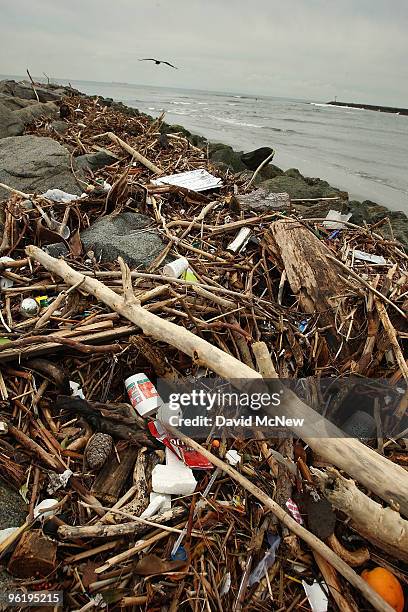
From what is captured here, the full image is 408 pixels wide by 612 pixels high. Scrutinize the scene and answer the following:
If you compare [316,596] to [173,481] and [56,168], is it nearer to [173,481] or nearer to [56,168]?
[173,481]

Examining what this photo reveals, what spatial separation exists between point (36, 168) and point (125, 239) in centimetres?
251

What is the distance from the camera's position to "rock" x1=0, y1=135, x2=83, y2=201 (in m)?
5.11

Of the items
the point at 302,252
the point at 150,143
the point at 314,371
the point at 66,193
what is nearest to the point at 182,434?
the point at 314,371

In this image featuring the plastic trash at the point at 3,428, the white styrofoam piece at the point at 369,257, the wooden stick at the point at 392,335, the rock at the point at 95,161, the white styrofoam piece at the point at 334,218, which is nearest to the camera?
the plastic trash at the point at 3,428

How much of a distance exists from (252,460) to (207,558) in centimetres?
56

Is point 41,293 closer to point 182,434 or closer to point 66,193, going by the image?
point 182,434

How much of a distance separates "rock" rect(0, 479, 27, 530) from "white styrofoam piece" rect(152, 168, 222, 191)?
12.5ft

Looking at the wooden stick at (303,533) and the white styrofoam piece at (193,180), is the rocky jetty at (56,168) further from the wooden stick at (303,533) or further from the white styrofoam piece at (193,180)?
the wooden stick at (303,533)

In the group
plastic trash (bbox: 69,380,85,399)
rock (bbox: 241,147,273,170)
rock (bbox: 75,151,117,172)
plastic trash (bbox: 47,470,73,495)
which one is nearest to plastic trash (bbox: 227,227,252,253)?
plastic trash (bbox: 69,380,85,399)

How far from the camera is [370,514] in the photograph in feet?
5.64

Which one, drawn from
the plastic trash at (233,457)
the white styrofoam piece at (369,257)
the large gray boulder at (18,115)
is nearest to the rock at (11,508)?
the plastic trash at (233,457)

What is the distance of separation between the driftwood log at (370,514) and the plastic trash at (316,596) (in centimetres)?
34

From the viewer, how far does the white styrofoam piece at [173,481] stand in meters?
2.10

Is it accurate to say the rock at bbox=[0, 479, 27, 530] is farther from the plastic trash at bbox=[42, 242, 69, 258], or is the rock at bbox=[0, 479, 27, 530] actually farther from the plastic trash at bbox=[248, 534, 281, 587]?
the plastic trash at bbox=[42, 242, 69, 258]
